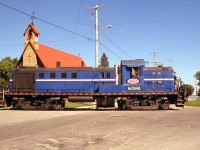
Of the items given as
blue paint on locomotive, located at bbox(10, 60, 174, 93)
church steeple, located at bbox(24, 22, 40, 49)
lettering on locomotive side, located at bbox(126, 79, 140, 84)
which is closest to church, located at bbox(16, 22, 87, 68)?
church steeple, located at bbox(24, 22, 40, 49)

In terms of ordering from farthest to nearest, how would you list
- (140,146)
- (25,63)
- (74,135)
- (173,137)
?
(25,63) < (74,135) < (173,137) < (140,146)

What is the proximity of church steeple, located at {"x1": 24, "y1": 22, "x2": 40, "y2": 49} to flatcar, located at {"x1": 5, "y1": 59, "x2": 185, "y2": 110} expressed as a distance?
102ft

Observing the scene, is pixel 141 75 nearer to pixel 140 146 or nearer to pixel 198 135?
pixel 198 135

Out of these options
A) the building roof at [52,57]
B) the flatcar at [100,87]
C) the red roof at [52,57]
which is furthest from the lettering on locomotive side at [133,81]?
the red roof at [52,57]

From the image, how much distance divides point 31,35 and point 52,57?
6.36 meters

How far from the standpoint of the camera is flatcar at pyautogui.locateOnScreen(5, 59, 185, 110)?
81.4 ft

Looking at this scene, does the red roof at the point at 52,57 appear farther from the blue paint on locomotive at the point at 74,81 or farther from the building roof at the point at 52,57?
the blue paint on locomotive at the point at 74,81

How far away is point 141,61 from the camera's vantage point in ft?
81.8

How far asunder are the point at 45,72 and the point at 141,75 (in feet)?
30.0

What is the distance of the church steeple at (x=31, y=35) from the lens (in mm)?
56125

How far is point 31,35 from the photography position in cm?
5703

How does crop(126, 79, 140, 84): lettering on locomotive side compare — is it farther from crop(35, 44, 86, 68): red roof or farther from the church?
the church

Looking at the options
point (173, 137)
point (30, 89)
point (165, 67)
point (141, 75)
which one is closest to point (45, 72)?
point (30, 89)

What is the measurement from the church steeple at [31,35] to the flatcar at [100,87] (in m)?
31.1
